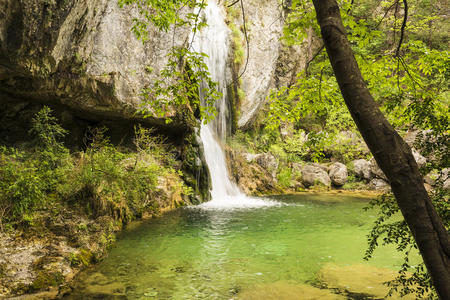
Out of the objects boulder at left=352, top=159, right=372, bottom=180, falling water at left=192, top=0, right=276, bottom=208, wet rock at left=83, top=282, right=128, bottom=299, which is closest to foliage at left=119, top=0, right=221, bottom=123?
wet rock at left=83, top=282, right=128, bottom=299

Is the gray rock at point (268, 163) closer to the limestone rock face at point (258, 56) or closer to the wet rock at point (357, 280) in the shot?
the limestone rock face at point (258, 56)

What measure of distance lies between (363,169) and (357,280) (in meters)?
15.8

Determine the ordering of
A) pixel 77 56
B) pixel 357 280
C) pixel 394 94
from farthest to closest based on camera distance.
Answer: pixel 77 56 → pixel 357 280 → pixel 394 94

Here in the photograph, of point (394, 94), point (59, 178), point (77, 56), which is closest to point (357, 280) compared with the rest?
point (394, 94)

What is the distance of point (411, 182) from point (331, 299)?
3.19 m

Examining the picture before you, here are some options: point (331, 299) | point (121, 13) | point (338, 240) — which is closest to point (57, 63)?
point (121, 13)

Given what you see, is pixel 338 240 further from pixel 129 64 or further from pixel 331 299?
pixel 129 64

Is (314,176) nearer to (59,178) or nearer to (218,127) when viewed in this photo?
(218,127)

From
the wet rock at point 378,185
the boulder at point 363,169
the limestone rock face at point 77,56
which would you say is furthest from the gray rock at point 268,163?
the limestone rock face at point 77,56

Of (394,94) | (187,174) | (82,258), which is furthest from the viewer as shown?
(187,174)

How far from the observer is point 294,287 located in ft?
15.3

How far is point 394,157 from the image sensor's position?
1.74 meters

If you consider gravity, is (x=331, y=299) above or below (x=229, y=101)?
below

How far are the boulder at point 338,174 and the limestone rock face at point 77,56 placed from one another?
1197cm
